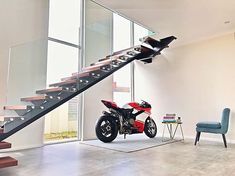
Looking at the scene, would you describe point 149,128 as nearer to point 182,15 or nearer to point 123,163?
point 123,163

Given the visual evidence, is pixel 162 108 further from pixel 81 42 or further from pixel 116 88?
pixel 81 42

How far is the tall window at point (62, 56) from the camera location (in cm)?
456

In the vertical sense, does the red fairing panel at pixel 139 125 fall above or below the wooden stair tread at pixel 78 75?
below

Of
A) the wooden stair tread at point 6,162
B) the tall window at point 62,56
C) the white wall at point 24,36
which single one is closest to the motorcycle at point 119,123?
the tall window at point 62,56

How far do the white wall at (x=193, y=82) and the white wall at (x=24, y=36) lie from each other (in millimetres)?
3754

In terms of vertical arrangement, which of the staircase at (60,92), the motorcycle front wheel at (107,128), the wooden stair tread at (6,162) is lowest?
the wooden stair tread at (6,162)

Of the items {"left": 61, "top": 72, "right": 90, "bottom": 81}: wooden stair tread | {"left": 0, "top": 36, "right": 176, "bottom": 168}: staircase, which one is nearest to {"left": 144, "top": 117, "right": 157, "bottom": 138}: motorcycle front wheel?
{"left": 0, "top": 36, "right": 176, "bottom": 168}: staircase

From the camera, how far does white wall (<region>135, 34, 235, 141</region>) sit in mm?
5332

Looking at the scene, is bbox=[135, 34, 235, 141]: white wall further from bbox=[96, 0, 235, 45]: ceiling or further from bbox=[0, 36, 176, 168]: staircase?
bbox=[0, 36, 176, 168]: staircase

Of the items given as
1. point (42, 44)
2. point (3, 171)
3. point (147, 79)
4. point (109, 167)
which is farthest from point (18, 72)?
point (147, 79)

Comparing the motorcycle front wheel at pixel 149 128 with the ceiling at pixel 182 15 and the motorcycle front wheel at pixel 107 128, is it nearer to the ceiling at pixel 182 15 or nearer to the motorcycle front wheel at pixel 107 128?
the motorcycle front wheel at pixel 107 128

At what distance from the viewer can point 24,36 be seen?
4.19m

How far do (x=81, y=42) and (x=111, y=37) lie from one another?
0.84m

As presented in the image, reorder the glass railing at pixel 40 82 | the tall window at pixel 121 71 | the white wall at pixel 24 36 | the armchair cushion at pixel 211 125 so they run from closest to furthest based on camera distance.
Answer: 1. the glass railing at pixel 40 82
2. the white wall at pixel 24 36
3. the armchair cushion at pixel 211 125
4. the tall window at pixel 121 71
